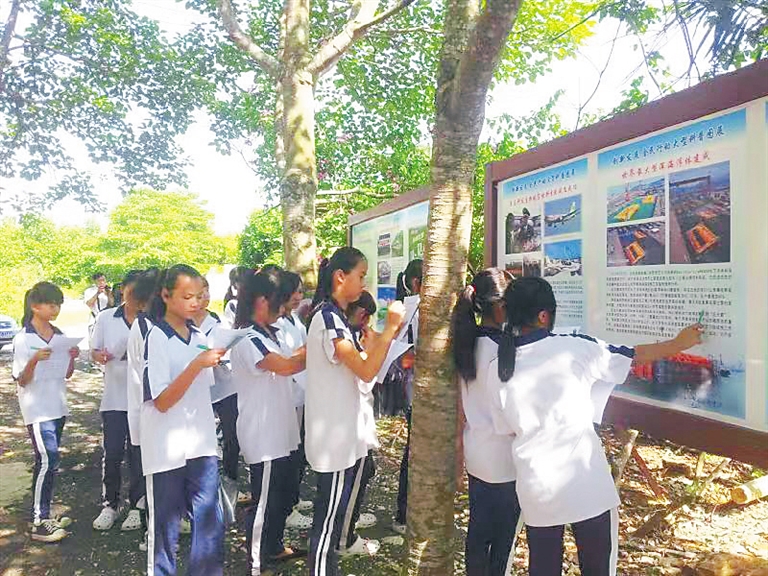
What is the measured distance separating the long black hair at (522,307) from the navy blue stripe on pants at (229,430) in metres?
2.28

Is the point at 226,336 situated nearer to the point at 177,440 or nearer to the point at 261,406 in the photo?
the point at 177,440

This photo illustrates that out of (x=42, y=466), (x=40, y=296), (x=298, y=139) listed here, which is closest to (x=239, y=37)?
(x=298, y=139)

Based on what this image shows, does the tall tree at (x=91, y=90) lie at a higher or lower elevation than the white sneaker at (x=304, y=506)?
higher

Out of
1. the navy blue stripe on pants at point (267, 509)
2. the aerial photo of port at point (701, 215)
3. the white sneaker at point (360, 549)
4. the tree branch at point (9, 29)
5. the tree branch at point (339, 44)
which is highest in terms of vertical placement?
the tree branch at point (9, 29)

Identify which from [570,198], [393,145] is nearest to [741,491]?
[570,198]

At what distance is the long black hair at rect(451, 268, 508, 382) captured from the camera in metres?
2.24

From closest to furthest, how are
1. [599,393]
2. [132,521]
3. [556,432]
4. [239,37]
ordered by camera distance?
[556,432]
[599,393]
[132,521]
[239,37]

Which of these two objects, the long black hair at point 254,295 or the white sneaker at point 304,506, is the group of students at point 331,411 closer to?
the long black hair at point 254,295

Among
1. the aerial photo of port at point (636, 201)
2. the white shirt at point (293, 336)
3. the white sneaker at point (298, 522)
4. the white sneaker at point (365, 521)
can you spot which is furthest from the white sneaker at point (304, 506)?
the aerial photo of port at point (636, 201)

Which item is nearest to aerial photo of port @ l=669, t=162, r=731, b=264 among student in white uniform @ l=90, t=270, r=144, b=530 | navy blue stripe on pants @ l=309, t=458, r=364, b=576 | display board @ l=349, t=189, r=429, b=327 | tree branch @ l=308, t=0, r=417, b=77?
navy blue stripe on pants @ l=309, t=458, r=364, b=576

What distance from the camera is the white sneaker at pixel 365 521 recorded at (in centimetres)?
366

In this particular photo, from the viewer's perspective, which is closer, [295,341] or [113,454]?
[295,341]

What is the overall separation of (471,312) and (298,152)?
3616 mm

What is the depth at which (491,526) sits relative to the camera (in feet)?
7.50
